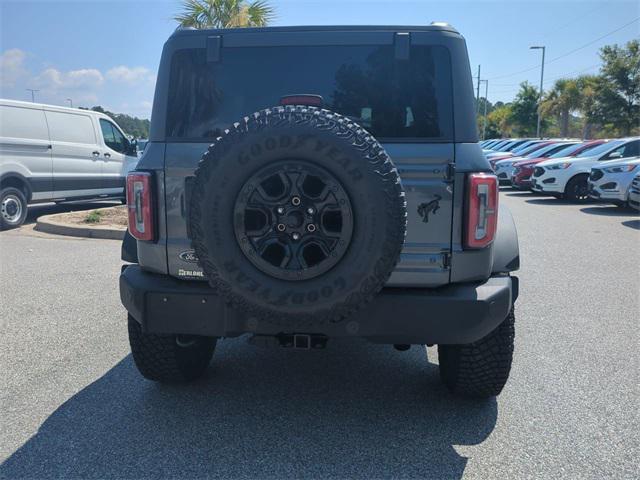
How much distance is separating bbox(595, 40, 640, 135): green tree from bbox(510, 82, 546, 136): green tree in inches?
1030

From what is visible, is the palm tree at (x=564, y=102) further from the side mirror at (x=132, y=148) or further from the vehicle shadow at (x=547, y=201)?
the side mirror at (x=132, y=148)

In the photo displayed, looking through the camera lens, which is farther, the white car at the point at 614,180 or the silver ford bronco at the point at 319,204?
the white car at the point at 614,180

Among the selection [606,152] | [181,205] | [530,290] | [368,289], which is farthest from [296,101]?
[606,152]

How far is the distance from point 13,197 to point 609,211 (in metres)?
12.6

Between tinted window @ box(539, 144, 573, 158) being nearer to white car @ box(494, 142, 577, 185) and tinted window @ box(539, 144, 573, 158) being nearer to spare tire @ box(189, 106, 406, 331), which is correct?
white car @ box(494, 142, 577, 185)

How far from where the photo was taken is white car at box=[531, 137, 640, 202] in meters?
14.5

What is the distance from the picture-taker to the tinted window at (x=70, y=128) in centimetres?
1093

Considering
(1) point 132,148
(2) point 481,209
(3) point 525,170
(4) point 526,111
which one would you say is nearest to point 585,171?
(3) point 525,170

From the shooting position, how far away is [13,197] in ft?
33.9

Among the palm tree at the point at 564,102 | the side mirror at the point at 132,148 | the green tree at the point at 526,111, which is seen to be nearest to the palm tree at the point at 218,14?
the side mirror at the point at 132,148

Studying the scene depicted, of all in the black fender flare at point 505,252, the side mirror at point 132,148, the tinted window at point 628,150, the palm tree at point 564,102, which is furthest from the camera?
the palm tree at point 564,102

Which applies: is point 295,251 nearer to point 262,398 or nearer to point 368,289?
point 368,289

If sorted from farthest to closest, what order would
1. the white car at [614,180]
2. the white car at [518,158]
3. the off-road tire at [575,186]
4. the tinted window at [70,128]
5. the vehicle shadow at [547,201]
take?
1. the white car at [518,158]
2. the vehicle shadow at [547,201]
3. the off-road tire at [575,186]
4. the white car at [614,180]
5. the tinted window at [70,128]

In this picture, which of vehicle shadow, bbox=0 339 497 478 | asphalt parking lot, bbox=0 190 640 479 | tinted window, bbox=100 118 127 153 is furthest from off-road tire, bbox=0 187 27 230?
vehicle shadow, bbox=0 339 497 478
